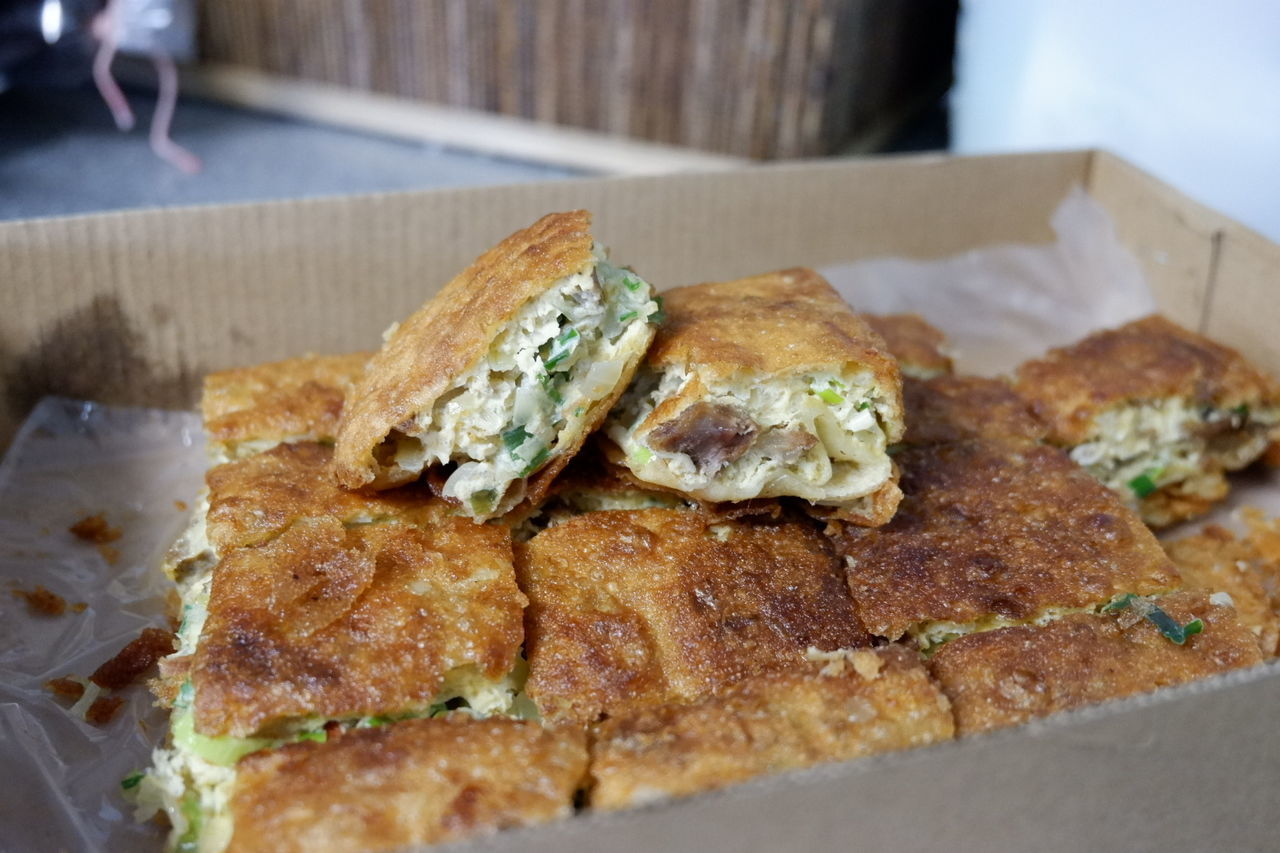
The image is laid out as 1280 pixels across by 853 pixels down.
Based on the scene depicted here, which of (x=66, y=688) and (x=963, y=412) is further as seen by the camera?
(x=963, y=412)

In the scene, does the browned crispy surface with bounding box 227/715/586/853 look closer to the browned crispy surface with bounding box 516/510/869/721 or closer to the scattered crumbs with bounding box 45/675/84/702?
the browned crispy surface with bounding box 516/510/869/721

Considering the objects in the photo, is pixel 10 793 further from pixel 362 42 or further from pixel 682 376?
pixel 362 42

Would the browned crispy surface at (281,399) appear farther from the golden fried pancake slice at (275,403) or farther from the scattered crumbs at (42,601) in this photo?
the scattered crumbs at (42,601)

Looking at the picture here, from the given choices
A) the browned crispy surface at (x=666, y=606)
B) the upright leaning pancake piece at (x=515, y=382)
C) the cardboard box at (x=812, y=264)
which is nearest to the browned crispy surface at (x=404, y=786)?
the browned crispy surface at (x=666, y=606)

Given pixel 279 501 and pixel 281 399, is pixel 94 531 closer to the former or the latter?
pixel 281 399

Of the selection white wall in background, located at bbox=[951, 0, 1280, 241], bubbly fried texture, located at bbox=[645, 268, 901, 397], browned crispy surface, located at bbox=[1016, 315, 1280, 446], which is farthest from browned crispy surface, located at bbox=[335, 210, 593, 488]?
white wall in background, located at bbox=[951, 0, 1280, 241]

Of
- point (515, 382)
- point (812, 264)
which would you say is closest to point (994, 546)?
point (515, 382)
